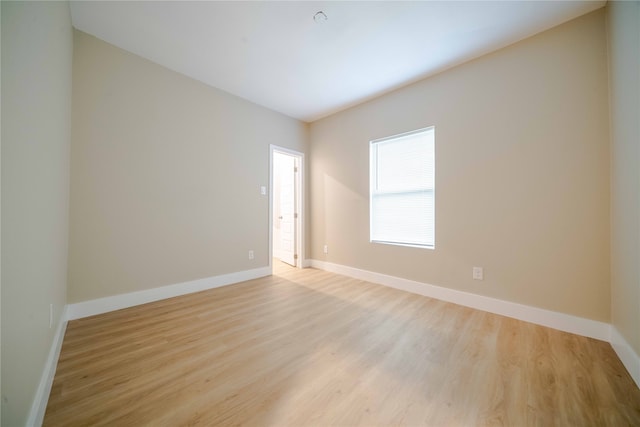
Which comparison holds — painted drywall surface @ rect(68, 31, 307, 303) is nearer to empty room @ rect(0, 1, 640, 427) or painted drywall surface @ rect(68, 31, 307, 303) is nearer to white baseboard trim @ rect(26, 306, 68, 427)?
empty room @ rect(0, 1, 640, 427)

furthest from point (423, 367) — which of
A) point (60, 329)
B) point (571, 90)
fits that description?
point (60, 329)

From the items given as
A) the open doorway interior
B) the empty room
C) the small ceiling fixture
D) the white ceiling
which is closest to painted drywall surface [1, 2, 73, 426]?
the empty room

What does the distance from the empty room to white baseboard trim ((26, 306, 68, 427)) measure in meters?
0.02

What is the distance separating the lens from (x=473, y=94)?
99.9 inches

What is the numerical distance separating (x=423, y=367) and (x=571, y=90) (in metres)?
2.65

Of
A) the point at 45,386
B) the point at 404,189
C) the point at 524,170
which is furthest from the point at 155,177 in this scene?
the point at 524,170

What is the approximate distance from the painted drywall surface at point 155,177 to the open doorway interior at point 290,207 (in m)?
0.82

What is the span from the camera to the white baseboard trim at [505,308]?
1.92m

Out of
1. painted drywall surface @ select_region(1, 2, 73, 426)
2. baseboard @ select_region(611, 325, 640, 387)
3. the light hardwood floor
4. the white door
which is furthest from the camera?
the white door

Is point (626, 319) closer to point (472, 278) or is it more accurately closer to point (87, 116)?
point (472, 278)

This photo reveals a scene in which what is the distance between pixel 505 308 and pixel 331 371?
1984 mm

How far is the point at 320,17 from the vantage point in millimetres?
2018

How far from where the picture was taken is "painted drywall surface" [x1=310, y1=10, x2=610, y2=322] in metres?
1.93

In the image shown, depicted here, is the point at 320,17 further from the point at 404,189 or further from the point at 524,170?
the point at 524,170
